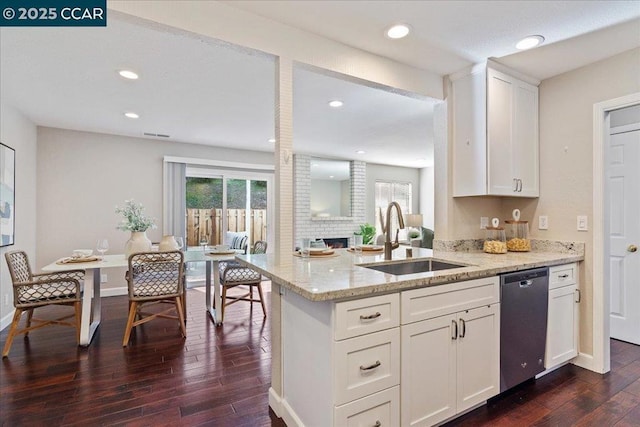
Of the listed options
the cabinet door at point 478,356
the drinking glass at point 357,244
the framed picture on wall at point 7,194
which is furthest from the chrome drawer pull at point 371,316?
the framed picture on wall at point 7,194

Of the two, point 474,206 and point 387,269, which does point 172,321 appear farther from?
point 474,206

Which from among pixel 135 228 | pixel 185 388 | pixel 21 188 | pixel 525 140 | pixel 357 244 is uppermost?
pixel 525 140

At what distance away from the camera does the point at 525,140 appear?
2.71m

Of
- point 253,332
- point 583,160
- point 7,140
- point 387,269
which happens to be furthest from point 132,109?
point 583,160

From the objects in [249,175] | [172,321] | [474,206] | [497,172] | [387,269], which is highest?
[249,175]

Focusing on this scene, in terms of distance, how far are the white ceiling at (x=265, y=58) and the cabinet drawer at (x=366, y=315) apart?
159 cm

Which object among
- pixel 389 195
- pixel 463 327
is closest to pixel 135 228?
pixel 463 327

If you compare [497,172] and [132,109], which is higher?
[132,109]

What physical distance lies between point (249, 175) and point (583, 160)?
4.89m

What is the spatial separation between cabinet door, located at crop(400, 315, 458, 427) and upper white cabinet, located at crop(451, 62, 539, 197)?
4.31 ft

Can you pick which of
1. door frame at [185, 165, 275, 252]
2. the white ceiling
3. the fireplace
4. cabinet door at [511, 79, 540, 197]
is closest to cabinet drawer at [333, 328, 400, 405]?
the white ceiling

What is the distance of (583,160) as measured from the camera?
8.26ft

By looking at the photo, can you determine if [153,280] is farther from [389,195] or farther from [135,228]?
[389,195]

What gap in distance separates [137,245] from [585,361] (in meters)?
4.23
